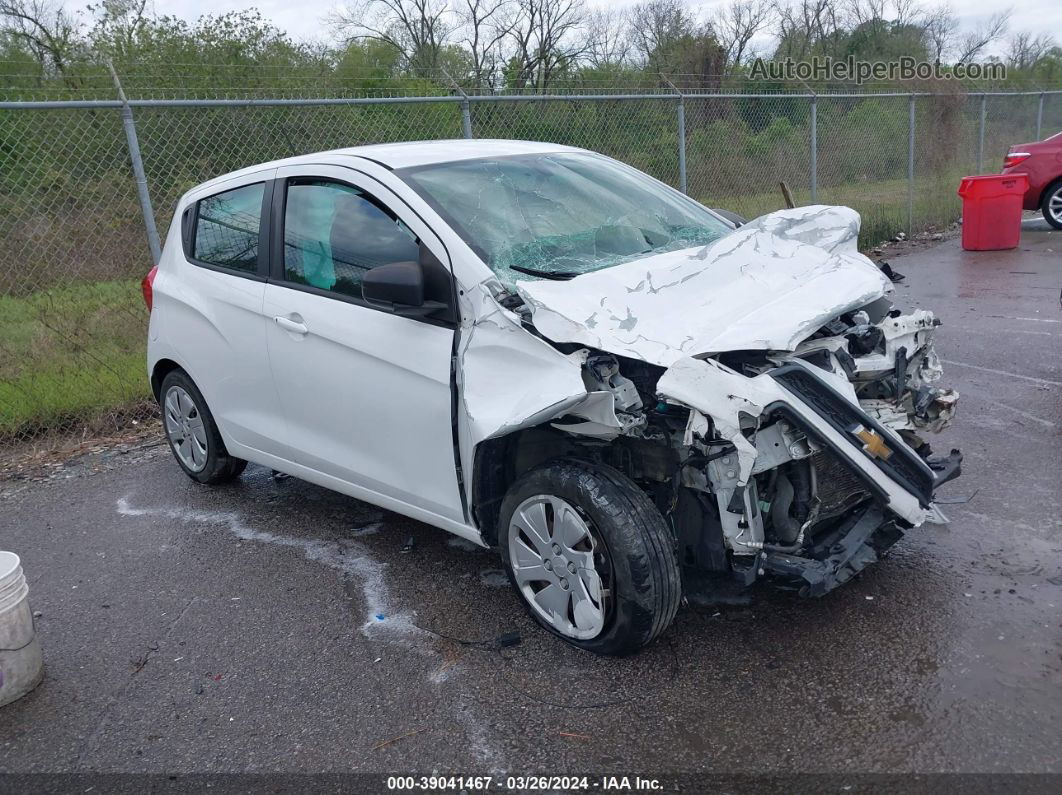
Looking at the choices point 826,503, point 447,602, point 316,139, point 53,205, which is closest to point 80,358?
point 53,205

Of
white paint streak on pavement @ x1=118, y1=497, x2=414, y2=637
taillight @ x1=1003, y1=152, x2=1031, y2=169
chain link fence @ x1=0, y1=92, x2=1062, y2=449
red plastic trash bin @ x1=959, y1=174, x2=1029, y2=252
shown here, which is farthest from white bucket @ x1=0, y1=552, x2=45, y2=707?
taillight @ x1=1003, y1=152, x2=1031, y2=169

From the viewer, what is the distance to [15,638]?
334cm

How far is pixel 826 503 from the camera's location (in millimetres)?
3289

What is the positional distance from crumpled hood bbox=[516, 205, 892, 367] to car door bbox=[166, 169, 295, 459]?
5.49ft

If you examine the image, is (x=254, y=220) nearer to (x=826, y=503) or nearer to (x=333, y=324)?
(x=333, y=324)

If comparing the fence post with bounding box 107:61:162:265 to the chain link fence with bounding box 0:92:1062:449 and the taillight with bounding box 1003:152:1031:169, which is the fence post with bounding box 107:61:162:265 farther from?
the taillight with bounding box 1003:152:1031:169

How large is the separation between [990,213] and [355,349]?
10679 mm

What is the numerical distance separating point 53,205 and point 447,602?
5574 millimetres

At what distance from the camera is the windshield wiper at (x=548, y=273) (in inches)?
141

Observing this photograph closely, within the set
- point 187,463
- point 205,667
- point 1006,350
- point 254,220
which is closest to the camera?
point 205,667

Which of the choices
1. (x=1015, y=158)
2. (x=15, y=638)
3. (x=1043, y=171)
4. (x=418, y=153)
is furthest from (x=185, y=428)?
(x=1043, y=171)

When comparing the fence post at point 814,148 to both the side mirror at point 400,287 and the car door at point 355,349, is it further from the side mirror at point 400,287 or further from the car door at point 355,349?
the side mirror at point 400,287

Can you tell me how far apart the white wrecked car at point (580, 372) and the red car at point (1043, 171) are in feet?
36.4

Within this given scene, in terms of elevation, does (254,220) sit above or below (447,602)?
above
